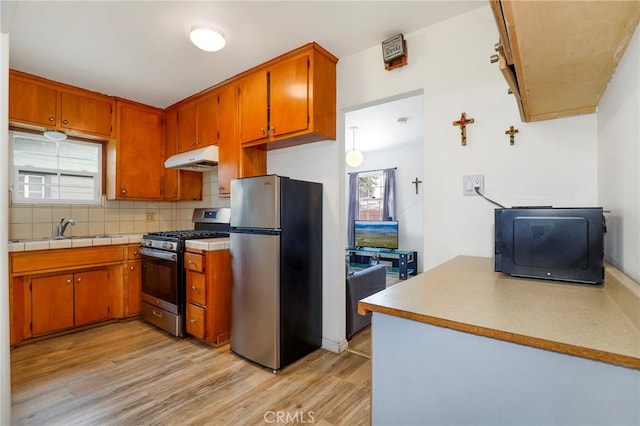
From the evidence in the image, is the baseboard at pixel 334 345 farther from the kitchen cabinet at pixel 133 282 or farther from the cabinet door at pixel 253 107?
the kitchen cabinet at pixel 133 282

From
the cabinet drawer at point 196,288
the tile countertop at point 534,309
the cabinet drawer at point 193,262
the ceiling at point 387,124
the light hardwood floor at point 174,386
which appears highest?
the ceiling at point 387,124

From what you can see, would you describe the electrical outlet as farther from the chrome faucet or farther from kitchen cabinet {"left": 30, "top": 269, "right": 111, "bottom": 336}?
the chrome faucet

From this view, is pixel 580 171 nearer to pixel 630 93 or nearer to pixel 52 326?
pixel 630 93

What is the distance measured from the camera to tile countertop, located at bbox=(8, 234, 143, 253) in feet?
8.01

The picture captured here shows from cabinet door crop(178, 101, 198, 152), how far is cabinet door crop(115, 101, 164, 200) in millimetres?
391

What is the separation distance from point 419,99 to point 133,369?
12.2ft

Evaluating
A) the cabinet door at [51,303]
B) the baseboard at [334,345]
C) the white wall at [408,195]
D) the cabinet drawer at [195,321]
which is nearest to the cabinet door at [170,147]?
the cabinet door at [51,303]

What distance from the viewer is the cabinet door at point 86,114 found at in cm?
286

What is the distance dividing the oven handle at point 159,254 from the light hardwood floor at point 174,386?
74 cm

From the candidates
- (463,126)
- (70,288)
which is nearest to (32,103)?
(70,288)

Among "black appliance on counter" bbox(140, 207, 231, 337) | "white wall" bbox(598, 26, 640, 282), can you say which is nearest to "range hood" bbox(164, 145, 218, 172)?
"black appliance on counter" bbox(140, 207, 231, 337)

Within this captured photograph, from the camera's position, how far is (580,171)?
151cm

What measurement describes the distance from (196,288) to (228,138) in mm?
1411

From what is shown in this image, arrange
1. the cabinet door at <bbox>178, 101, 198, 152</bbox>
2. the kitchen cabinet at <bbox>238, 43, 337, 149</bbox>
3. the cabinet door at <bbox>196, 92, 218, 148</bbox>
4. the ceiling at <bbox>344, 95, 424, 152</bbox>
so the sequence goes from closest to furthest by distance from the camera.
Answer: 1. the kitchen cabinet at <bbox>238, 43, 337, 149</bbox>
2. the cabinet door at <bbox>196, 92, 218, 148</bbox>
3. the cabinet door at <bbox>178, 101, 198, 152</bbox>
4. the ceiling at <bbox>344, 95, 424, 152</bbox>
